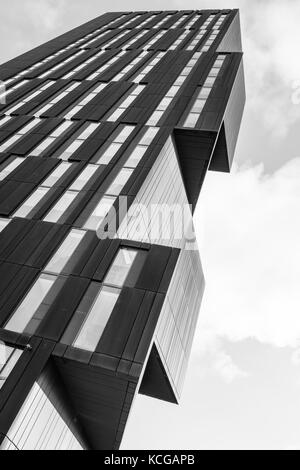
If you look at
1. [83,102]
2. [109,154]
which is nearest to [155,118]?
[109,154]

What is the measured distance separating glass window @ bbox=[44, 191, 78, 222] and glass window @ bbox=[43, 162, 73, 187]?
5.61ft

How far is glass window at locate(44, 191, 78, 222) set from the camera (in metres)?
19.6

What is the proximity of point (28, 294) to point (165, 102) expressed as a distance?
873 inches

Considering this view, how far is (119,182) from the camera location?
2197cm

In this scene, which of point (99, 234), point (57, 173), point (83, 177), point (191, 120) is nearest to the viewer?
point (99, 234)

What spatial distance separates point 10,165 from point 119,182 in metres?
8.27

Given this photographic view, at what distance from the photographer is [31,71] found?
42.1 metres

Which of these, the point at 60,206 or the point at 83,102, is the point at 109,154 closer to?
the point at 60,206

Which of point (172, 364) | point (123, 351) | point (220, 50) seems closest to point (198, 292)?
point (172, 364)

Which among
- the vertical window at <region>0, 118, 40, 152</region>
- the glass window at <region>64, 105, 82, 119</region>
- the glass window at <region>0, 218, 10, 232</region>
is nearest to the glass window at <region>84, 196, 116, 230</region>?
the glass window at <region>0, 218, 10, 232</region>

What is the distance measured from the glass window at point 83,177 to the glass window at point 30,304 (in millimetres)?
7417

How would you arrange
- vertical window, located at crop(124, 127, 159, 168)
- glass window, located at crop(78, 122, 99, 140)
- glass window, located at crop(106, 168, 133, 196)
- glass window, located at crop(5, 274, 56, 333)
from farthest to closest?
glass window, located at crop(78, 122, 99, 140)
vertical window, located at crop(124, 127, 159, 168)
glass window, located at crop(106, 168, 133, 196)
glass window, located at crop(5, 274, 56, 333)

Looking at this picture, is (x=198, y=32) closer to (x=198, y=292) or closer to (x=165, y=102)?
(x=165, y=102)

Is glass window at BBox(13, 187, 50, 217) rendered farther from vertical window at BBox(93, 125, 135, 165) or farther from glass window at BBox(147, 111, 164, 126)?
glass window at BBox(147, 111, 164, 126)
